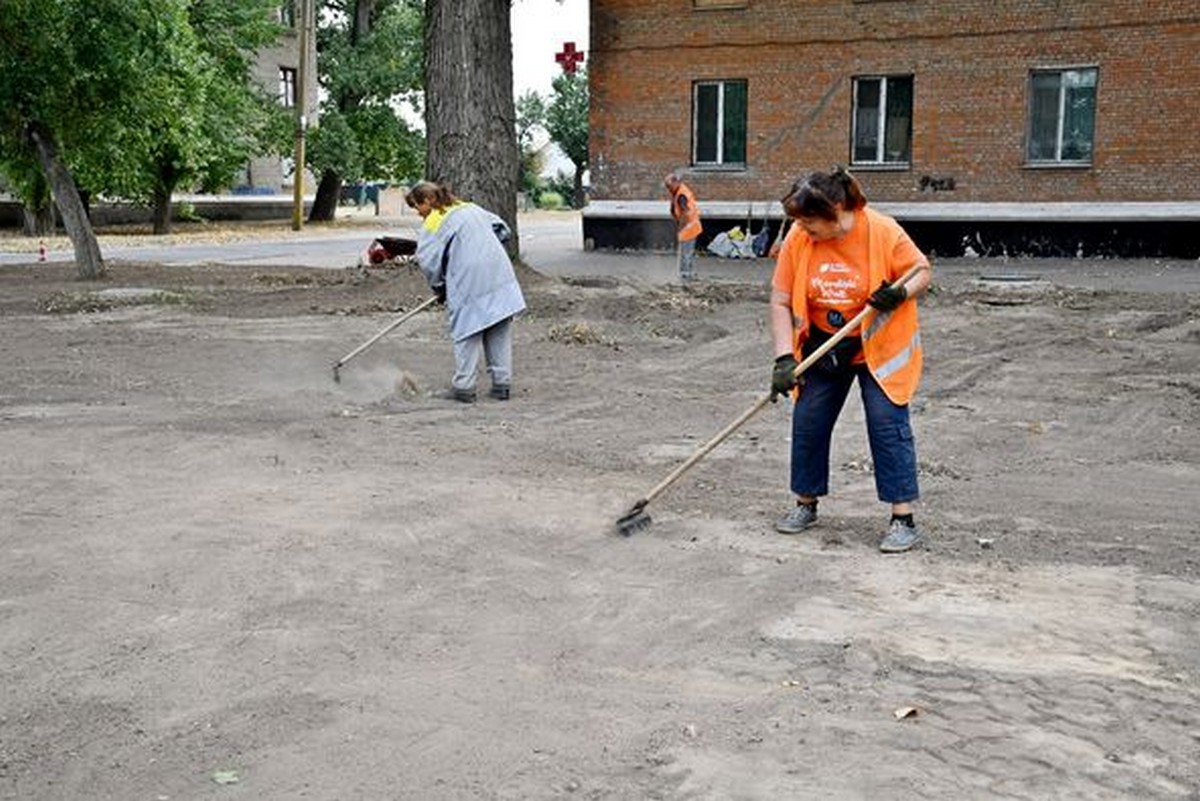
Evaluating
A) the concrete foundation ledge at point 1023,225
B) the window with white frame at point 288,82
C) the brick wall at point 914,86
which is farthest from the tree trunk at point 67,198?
the window with white frame at point 288,82

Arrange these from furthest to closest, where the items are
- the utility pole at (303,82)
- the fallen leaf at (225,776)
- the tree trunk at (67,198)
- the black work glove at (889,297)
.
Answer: the utility pole at (303,82) → the tree trunk at (67,198) → the black work glove at (889,297) → the fallen leaf at (225,776)

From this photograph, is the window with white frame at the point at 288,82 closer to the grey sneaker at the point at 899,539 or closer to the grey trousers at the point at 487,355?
the grey trousers at the point at 487,355

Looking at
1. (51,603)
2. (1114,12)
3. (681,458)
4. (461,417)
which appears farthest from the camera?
(1114,12)

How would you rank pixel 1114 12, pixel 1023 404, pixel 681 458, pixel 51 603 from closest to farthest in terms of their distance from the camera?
pixel 51 603 → pixel 681 458 → pixel 1023 404 → pixel 1114 12

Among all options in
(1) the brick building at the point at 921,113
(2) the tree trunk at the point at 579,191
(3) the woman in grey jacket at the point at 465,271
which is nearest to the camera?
(3) the woman in grey jacket at the point at 465,271

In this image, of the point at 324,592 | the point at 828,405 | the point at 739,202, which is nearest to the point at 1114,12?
the point at 739,202

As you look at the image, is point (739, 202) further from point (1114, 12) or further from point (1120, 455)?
point (1120, 455)

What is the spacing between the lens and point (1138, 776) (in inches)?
147

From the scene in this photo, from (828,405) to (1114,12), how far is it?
19891 mm

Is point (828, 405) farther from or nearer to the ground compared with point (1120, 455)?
farther from the ground

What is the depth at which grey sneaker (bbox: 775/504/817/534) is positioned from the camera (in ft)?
20.6

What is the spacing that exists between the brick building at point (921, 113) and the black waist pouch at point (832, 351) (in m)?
19.5

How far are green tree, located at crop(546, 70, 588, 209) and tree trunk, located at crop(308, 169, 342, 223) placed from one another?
14286mm

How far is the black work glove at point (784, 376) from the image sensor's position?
233 inches
